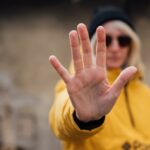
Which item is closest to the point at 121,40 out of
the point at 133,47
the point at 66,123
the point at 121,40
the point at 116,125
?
the point at 121,40

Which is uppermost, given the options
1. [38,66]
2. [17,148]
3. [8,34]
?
[8,34]

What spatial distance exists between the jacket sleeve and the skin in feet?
0.26

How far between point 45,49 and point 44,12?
324mm

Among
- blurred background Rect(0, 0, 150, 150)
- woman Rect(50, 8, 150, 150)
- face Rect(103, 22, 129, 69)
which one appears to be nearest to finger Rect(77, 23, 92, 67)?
woman Rect(50, 8, 150, 150)

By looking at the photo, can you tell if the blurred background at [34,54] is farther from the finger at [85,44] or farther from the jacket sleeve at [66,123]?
the finger at [85,44]

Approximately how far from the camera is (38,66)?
5371 millimetres

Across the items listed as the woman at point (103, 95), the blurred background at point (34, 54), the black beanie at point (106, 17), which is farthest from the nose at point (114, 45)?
the blurred background at point (34, 54)

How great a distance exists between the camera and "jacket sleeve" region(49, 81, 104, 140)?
7.12 ft

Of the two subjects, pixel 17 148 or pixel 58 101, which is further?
pixel 17 148

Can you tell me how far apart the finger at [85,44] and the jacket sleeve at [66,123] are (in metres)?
0.20

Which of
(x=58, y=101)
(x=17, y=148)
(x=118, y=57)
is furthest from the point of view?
(x=17, y=148)

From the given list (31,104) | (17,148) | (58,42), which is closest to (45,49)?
(58,42)

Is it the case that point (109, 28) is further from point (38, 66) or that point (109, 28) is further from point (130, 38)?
point (38, 66)

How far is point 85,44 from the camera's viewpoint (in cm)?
204
